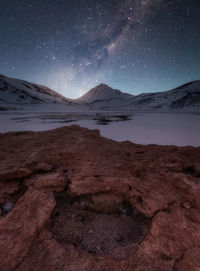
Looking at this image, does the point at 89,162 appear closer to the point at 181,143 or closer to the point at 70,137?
the point at 70,137

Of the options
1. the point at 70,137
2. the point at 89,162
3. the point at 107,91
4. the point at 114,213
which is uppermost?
the point at 107,91

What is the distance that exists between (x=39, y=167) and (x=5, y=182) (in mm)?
508

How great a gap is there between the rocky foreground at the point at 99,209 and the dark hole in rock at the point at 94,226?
1 cm

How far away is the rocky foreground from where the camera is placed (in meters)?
1.21

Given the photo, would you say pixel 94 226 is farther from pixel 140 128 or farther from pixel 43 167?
pixel 140 128

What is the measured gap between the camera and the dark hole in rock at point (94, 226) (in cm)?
142

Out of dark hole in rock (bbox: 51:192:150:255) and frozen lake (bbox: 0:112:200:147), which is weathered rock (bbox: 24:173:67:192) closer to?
dark hole in rock (bbox: 51:192:150:255)

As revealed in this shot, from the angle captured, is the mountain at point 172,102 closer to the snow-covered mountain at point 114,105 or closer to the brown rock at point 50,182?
the snow-covered mountain at point 114,105

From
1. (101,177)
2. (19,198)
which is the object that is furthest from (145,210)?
(19,198)

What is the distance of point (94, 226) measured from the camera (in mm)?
1601

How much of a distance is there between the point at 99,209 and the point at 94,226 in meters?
0.29

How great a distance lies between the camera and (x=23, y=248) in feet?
4.07

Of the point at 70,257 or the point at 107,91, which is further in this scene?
the point at 107,91

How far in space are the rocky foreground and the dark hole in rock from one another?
1 centimetres
